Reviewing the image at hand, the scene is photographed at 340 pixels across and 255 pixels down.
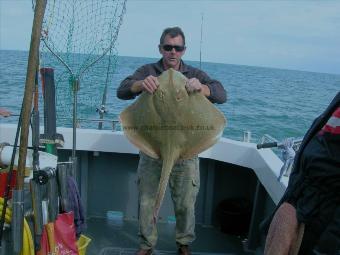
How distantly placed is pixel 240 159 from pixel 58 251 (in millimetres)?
2144

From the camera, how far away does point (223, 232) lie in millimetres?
4320

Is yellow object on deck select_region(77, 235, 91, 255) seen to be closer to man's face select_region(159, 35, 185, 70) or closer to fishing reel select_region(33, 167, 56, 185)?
fishing reel select_region(33, 167, 56, 185)

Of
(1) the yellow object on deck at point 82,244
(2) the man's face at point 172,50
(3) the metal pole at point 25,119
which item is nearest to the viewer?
(3) the metal pole at point 25,119

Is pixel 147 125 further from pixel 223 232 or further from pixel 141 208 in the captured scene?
pixel 223 232

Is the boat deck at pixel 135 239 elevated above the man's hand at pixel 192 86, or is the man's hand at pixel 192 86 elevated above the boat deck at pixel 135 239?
the man's hand at pixel 192 86

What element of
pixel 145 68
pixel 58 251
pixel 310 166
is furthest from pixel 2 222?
pixel 310 166

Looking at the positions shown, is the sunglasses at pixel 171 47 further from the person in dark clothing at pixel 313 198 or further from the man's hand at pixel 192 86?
the person in dark clothing at pixel 313 198

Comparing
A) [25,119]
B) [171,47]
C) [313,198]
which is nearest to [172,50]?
[171,47]

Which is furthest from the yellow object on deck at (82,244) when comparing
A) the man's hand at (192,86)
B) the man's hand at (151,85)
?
the man's hand at (192,86)

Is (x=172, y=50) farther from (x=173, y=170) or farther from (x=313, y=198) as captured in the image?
(x=313, y=198)

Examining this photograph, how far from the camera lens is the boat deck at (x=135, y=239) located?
382 centimetres

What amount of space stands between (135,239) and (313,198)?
2819 millimetres

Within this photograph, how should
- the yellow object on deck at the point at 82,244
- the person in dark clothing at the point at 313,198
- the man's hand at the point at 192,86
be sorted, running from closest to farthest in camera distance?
the person in dark clothing at the point at 313,198 < the man's hand at the point at 192,86 < the yellow object on deck at the point at 82,244

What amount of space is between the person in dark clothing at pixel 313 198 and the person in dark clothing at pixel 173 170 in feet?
4.91
